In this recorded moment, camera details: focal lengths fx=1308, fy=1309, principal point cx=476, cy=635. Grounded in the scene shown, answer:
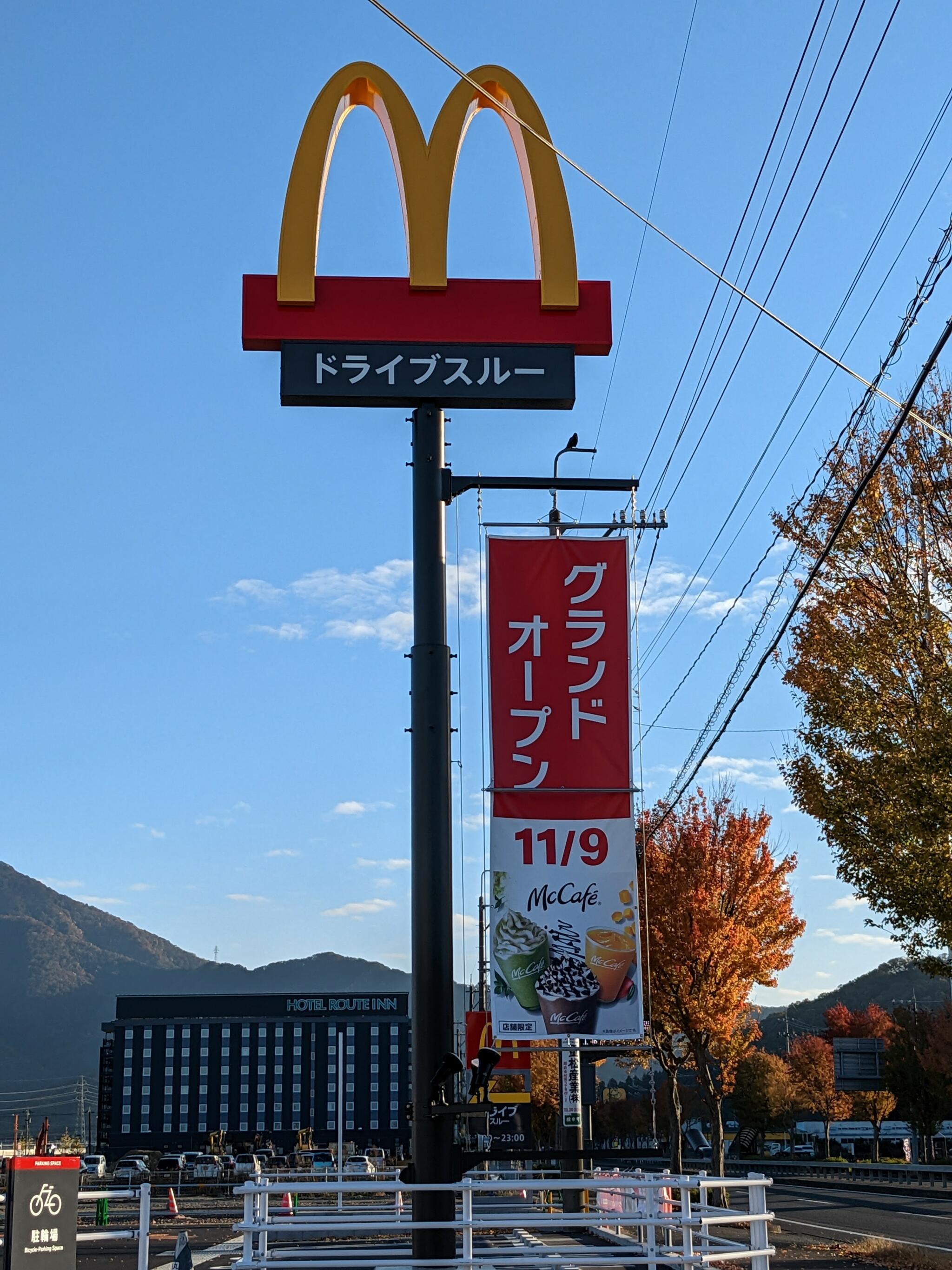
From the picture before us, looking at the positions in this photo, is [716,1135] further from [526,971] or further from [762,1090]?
[762,1090]

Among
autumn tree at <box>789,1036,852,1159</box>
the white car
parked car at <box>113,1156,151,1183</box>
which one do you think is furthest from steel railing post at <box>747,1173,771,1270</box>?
autumn tree at <box>789,1036,852,1159</box>

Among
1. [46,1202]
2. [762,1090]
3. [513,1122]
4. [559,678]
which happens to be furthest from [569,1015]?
[762,1090]

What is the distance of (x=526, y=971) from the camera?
9.51 m

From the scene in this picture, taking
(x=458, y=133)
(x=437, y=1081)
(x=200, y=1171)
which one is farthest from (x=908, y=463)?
(x=200, y=1171)

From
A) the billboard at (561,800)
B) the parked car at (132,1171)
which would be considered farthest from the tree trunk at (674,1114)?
the parked car at (132,1171)

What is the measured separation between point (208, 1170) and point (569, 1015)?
50.1 metres

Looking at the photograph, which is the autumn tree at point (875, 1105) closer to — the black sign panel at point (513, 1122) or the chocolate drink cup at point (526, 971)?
the black sign panel at point (513, 1122)

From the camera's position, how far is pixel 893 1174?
50.1m

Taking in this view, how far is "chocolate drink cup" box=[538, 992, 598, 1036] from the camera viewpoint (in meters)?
9.59

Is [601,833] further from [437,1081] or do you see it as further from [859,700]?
[859,700]

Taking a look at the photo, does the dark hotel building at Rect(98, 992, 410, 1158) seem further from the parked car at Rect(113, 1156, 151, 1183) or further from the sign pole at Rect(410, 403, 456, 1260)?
the sign pole at Rect(410, 403, 456, 1260)

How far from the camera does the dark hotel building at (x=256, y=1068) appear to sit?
13200 centimetres

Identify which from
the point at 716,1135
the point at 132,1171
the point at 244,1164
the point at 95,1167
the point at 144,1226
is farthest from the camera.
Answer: the point at 244,1164

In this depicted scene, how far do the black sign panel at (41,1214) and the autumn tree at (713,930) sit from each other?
19341mm
